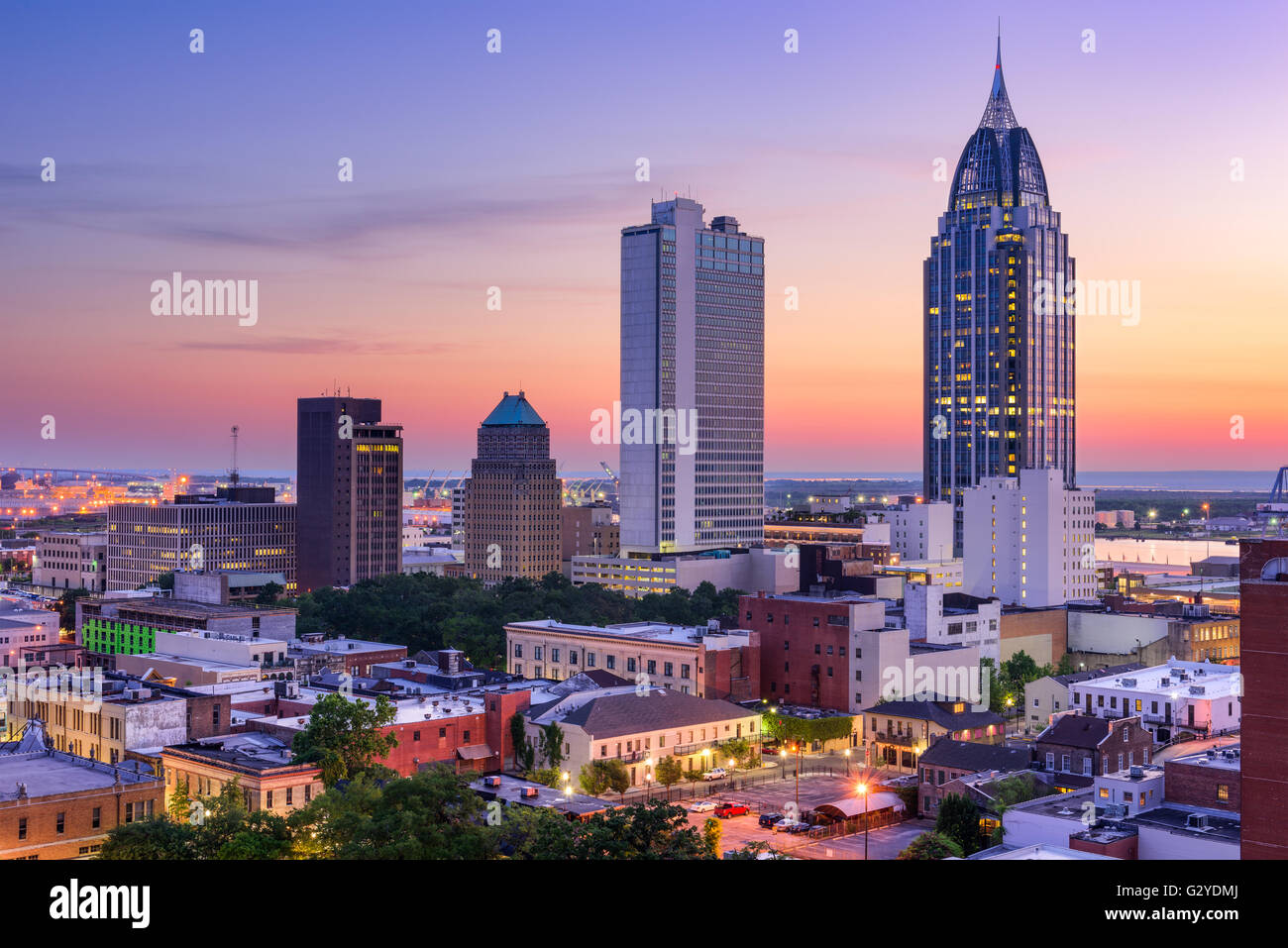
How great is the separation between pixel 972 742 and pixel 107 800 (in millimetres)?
29040

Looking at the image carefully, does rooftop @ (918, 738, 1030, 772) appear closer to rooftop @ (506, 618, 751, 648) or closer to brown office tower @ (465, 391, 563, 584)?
rooftop @ (506, 618, 751, 648)

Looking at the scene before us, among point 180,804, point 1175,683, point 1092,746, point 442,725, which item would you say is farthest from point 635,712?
point 1175,683

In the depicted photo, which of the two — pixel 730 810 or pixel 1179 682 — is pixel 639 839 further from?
pixel 1179 682

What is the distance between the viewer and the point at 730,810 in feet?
155

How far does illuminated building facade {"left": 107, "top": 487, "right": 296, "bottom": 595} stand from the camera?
13088 cm

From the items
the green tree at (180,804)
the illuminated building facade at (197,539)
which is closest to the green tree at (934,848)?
the green tree at (180,804)

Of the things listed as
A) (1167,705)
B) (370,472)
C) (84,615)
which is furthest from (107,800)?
(370,472)

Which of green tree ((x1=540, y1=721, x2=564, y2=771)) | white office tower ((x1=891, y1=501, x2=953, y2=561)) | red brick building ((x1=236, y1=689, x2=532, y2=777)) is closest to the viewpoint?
red brick building ((x1=236, y1=689, x2=532, y2=777))

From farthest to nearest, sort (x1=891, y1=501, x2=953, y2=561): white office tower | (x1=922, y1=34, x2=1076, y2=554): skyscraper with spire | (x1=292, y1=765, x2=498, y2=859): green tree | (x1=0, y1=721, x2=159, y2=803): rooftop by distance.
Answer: (x1=922, y1=34, x2=1076, y2=554): skyscraper with spire → (x1=891, y1=501, x2=953, y2=561): white office tower → (x1=0, y1=721, x2=159, y2=803): rooftop → (x1=292, y1=765, x2=498, y2=859): green tree

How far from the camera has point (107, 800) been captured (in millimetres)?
37062

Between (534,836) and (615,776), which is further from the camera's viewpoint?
(615,776)

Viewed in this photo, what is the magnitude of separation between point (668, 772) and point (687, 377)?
8658cm

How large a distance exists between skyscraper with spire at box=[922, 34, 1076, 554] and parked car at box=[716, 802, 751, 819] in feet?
361

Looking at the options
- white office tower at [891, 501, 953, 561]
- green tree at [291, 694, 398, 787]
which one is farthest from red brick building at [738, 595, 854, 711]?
white office tower at [891, 501, 953, 561]
